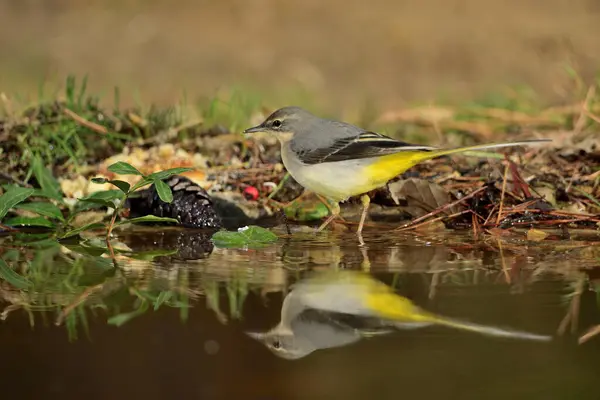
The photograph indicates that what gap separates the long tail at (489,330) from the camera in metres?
3.23

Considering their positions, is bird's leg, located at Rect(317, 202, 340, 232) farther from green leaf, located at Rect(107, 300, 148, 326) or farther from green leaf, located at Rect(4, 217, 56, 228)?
green leaf, located at Rect(107, 300, 148, 326)

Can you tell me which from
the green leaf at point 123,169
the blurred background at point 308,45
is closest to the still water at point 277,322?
the green leaf at point 123,169

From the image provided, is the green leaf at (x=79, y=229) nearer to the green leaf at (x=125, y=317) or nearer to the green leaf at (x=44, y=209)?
the green leaf at (x=44, y=209)

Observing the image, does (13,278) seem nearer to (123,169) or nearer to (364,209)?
(123,169)

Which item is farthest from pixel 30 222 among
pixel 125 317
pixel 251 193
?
pixel 125 317

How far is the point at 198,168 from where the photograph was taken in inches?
264

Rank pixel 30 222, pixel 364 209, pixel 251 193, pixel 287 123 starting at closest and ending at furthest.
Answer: pixel 30 222
pixel 364 209
pixel 287 123
pixel 251 193

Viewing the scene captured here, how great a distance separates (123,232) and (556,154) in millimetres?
2948

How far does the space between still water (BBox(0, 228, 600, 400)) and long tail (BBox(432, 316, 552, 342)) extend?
47mm

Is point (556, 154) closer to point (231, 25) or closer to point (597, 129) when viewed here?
point (597, 129)

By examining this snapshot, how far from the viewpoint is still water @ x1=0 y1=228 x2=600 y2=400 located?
2.80 metres

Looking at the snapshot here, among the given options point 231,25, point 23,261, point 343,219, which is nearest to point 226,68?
point 231,25

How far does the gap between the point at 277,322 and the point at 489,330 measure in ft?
2.37

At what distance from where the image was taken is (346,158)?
553cm
